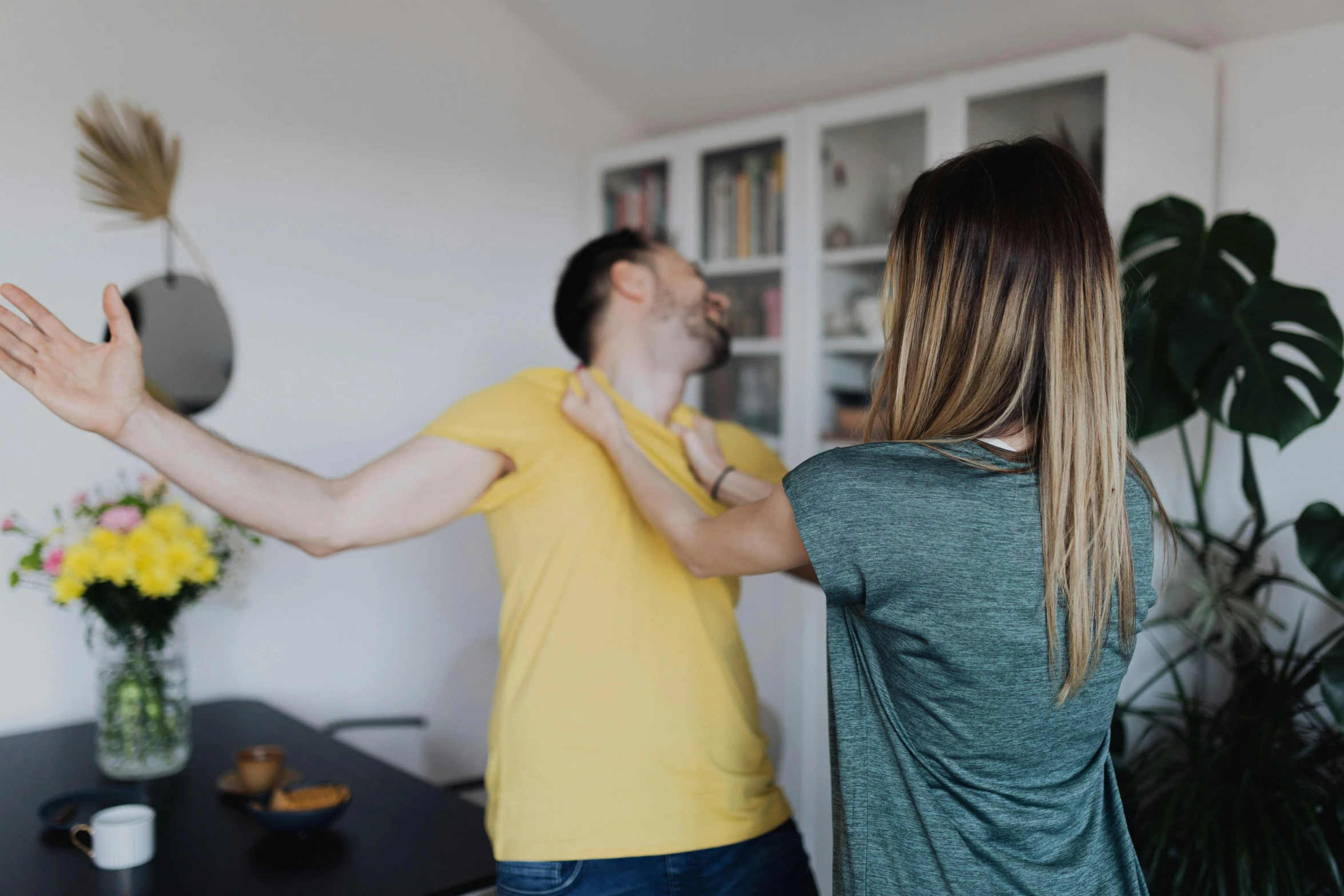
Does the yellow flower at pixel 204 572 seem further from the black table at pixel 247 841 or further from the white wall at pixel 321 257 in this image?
the white wall at pixel 321 257

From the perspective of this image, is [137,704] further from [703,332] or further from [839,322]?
[839,322]

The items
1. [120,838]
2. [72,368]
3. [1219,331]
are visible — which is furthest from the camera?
[1219,331]

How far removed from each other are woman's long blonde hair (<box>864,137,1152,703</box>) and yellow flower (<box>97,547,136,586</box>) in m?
1.54

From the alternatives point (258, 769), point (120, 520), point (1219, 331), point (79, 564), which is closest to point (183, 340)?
point (120, 520)

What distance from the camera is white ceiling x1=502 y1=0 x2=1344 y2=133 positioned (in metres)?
2.54

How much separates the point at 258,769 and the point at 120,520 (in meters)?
0.55

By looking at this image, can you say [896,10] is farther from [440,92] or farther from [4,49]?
[4,49]

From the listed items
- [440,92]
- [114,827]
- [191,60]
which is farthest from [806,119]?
[114,827]

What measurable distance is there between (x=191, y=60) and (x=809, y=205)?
170 centimetres

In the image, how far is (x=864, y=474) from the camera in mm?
1075

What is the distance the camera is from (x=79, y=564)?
77.4 inches

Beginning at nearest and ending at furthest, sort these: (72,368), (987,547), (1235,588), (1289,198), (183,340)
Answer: (987,547)
(72,368)
(1235,588)
(1289,198)
(183,340)

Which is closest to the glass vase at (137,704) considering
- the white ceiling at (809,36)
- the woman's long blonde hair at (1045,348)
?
the woman's long blonde hair at (1045,348)

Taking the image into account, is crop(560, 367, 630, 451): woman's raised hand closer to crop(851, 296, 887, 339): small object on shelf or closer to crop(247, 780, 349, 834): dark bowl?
crop(247, 780, 349, 834): dark bowl
